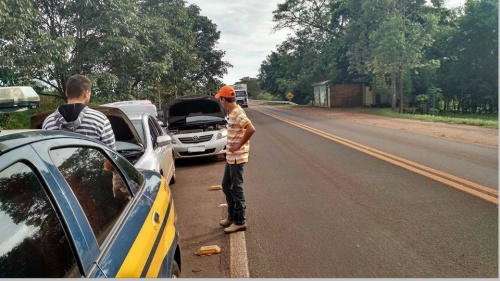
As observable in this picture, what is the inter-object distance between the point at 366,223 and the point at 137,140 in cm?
330

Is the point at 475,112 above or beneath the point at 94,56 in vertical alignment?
beneath

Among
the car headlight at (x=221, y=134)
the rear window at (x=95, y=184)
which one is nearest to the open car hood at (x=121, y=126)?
the rear window at (x=95, y=184)

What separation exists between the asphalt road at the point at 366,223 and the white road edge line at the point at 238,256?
72mm

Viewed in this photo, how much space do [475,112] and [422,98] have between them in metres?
6.70

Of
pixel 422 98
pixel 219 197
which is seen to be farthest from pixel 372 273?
pixel 422 98

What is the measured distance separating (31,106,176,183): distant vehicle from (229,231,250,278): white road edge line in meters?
1.43

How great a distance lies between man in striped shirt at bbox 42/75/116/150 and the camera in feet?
12.0

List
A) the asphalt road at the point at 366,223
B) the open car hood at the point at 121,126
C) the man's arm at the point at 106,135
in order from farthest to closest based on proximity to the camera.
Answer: the open car hood at the point at 121,126
the man's arm at the point at 106,135
the asphalt road at the point at 366,223

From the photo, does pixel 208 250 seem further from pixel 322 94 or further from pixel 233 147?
pixel 322 94

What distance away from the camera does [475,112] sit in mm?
35688

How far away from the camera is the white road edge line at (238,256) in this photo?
361 cm

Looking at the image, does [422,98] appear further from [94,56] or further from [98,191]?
[98,191]

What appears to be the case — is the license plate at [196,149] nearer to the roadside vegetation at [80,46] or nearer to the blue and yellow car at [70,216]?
the roadside vegetation at [80,46]

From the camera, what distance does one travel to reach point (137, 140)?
5523 millimetres
